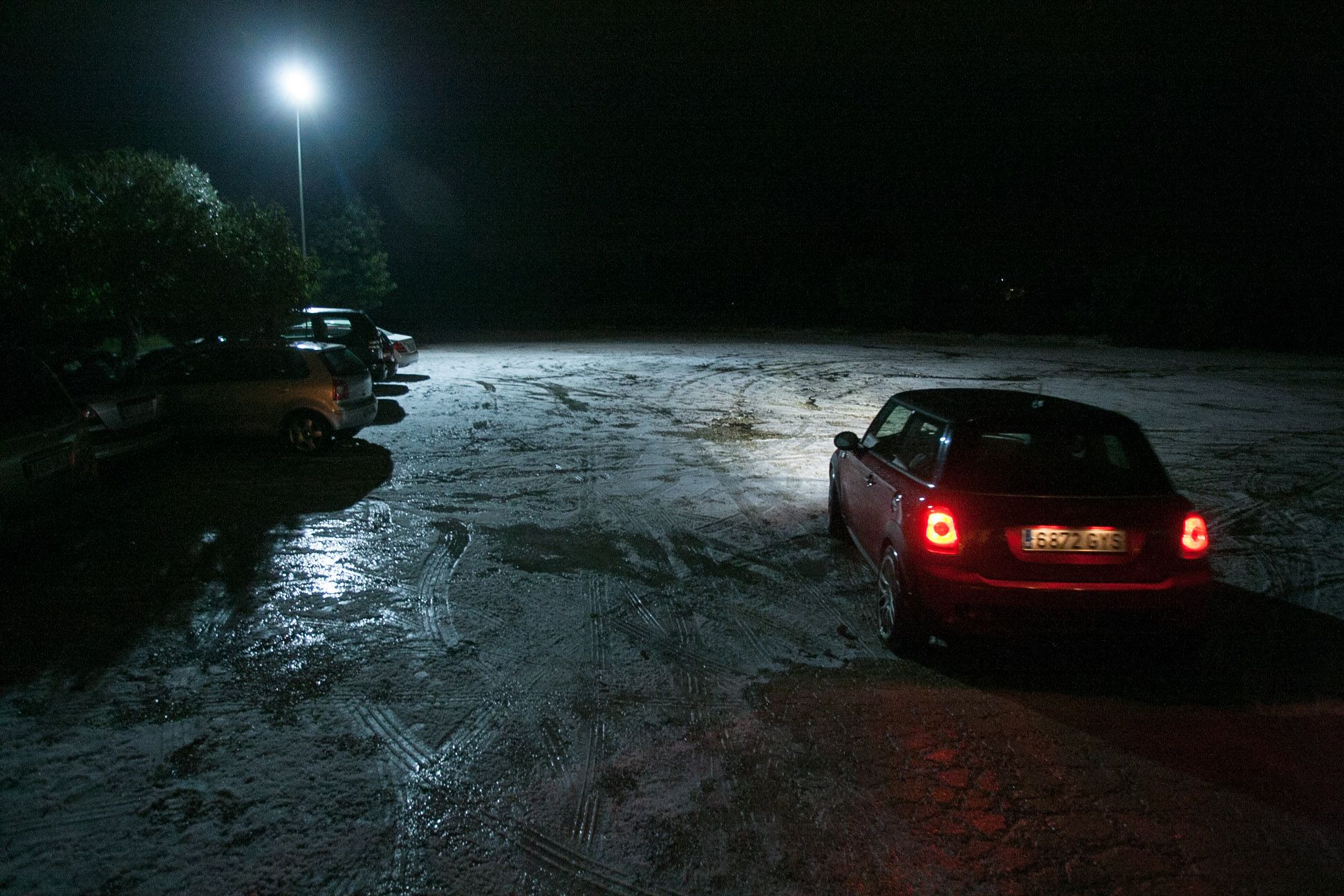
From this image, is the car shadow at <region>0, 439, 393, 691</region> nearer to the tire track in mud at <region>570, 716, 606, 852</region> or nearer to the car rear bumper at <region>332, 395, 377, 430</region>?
the car rear bumper at <region>332, 395, 377, 430</region>

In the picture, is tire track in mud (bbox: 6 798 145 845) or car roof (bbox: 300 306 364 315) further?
car roof (bbox: 300 306 364 315)

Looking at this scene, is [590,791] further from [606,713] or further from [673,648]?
[673,648]

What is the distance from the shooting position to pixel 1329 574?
688cm

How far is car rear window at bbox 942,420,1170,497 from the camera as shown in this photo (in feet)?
15.8

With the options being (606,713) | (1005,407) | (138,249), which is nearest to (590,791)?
(606,713)

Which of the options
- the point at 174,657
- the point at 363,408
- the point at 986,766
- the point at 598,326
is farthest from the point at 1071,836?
the point at 598,326

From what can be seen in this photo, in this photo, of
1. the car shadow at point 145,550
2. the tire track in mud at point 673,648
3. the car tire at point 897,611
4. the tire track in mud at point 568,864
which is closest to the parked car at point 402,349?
the car shadow at point 145,550

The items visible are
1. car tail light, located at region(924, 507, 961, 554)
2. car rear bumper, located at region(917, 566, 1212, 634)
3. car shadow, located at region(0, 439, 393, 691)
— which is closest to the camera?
car rear bumper, located at region(917, 566, 1212, 634)

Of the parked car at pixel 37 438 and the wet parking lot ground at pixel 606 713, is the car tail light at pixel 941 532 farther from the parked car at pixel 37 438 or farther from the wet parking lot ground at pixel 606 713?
the parked car at pixel 37 438

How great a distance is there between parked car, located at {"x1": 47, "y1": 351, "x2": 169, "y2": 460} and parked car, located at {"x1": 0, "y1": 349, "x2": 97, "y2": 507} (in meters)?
2.66

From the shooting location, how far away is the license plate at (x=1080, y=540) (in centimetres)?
461

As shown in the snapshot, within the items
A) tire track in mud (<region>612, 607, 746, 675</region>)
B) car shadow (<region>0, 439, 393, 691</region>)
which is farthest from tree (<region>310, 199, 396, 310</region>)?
tire track in mud (<region>612, 607, 746, 675</region>)

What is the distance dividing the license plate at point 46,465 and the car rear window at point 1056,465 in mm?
6709

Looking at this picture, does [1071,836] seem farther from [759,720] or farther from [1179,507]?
[1179,507]
